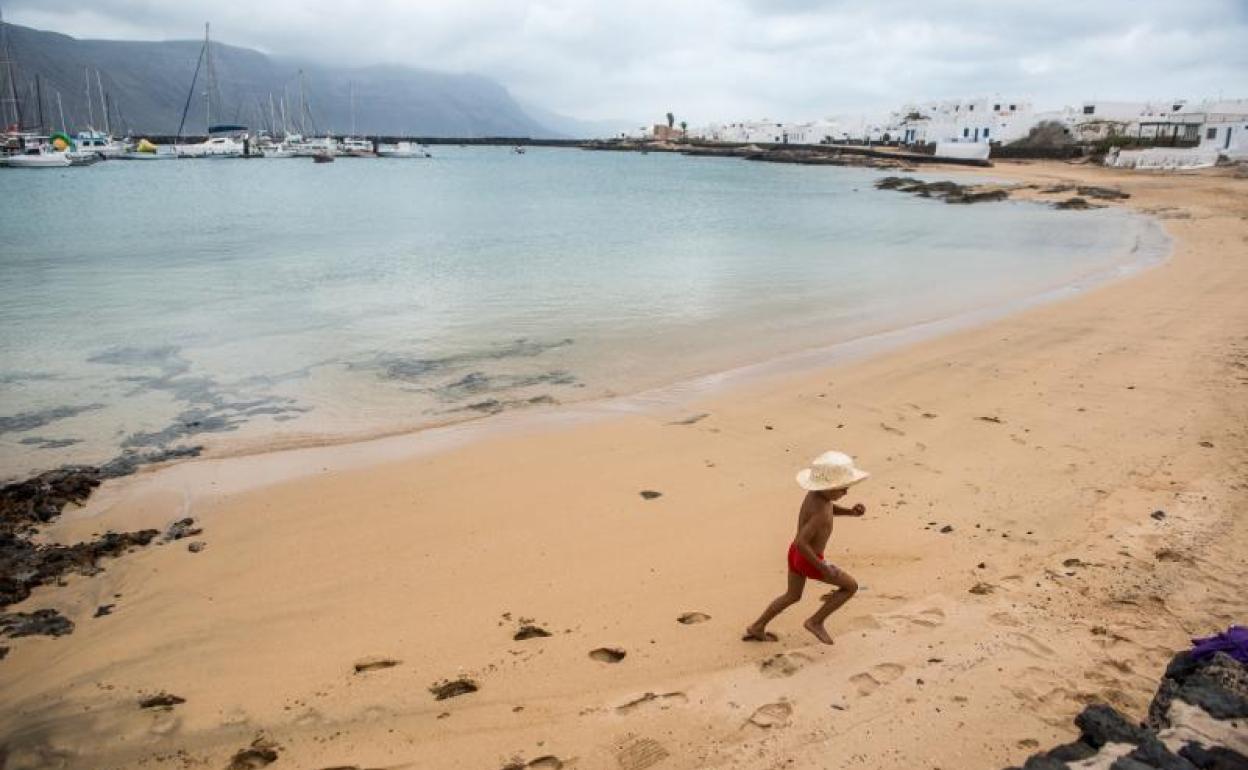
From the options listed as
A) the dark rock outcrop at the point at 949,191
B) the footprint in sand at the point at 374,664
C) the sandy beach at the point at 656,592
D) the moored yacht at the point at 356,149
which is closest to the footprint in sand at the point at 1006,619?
the sandy beach at the point at 656,592

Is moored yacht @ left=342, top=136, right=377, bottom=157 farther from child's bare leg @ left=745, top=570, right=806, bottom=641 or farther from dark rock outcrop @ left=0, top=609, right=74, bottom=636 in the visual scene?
child's bare leg @ left=745, top=570, right=806, bottom=641

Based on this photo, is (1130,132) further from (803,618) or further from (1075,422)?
(803,618)

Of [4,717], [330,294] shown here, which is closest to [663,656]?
[4,717]

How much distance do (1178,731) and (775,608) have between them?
2.04 m

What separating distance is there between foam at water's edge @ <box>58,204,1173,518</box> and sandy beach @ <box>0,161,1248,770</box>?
0.24 ft

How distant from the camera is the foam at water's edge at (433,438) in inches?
313

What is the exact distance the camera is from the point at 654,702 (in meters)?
4.14

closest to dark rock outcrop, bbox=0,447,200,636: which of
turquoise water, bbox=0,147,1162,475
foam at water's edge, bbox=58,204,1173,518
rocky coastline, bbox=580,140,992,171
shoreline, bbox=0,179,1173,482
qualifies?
foam at water's edge, bbox=58,204,1173,518

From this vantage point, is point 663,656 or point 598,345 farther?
point 598,345

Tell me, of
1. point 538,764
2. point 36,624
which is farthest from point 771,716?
point 36,624

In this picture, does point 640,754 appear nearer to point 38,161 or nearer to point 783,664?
point 783,664

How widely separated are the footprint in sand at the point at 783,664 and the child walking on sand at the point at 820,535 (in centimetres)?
20

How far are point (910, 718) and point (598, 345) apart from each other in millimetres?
10633

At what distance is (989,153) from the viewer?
8962 centimetres
